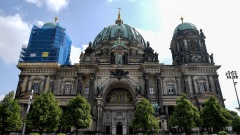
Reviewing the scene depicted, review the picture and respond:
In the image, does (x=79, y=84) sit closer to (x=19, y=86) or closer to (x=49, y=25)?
(x=19, y=86)

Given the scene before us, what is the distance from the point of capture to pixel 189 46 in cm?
4319

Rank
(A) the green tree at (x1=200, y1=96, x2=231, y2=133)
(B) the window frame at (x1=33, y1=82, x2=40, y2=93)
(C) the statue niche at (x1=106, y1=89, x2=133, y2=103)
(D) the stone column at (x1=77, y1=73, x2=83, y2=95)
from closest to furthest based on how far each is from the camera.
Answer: (A) the green tree at (x1=200, y1=96, x2=231, y2=133) → (D) the stone column at (x1=77, y1=73, x2=83, y2=95) → (B) the window frame at (x1=33, y1=82, x2=40, y2=93) → (C) the statue niche at (x1=106, y1=89, x2=133, y2=103)

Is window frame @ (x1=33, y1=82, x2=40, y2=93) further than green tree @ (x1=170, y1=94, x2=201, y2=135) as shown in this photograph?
Yes

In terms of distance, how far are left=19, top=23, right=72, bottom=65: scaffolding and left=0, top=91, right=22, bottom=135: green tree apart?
1797cm

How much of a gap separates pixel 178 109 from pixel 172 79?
1187 centimetres

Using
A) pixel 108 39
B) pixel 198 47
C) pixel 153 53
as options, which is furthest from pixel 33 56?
pixel 198 47

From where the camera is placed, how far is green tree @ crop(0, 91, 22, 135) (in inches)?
1029

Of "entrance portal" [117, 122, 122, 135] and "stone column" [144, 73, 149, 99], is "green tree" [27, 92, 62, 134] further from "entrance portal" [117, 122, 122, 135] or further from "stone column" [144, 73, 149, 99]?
"stone column" [144, 73, 149, 99]

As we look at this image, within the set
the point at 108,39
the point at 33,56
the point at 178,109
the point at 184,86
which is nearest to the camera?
the point at 178,109

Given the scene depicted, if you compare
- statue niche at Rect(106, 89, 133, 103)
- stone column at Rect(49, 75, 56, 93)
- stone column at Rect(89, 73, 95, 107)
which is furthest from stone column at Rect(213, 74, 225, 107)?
stone column at Rect(49, 75, 56, 93)

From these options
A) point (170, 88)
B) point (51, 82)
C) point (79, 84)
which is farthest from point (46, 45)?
point (170, 88)

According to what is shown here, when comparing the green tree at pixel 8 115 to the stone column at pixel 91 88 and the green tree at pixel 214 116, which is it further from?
the green tree at pixel 214 116

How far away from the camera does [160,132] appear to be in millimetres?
32500

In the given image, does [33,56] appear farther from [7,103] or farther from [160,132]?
[160,132]
